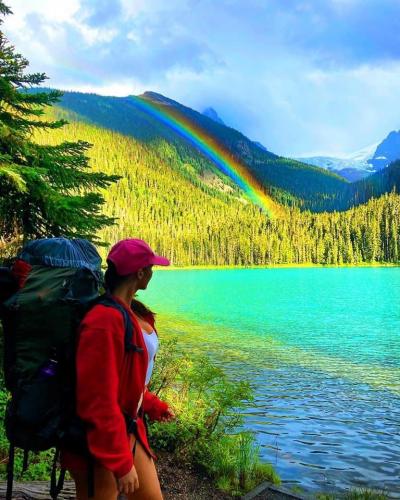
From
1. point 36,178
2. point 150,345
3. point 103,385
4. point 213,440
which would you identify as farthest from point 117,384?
point 36,178

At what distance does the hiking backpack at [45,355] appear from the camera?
2.80m

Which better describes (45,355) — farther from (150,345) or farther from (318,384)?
(318,384)

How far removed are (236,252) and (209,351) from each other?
168278mm

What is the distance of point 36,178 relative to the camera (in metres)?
8.73

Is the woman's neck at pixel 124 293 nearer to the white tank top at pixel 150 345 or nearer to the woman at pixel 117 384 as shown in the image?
the woman at pixel 117 384

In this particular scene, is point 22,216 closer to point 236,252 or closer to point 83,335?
point 83,335

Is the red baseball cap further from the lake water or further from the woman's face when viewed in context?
the lake water

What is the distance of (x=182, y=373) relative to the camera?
31.3 feet

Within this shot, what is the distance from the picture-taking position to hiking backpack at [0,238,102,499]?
280 centimetres

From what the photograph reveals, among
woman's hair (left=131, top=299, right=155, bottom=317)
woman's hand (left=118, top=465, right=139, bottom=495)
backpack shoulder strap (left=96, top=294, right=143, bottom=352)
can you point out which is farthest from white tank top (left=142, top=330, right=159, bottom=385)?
woman's hand (left=118, top=465, right=139, bottom=495)

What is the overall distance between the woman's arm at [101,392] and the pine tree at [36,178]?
21.1 feet

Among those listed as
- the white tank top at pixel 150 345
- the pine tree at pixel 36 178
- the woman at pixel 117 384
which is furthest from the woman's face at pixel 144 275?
the pine tree at pixel 36 178

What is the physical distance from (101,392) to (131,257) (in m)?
0.88

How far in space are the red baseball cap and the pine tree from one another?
5904 millimetres
